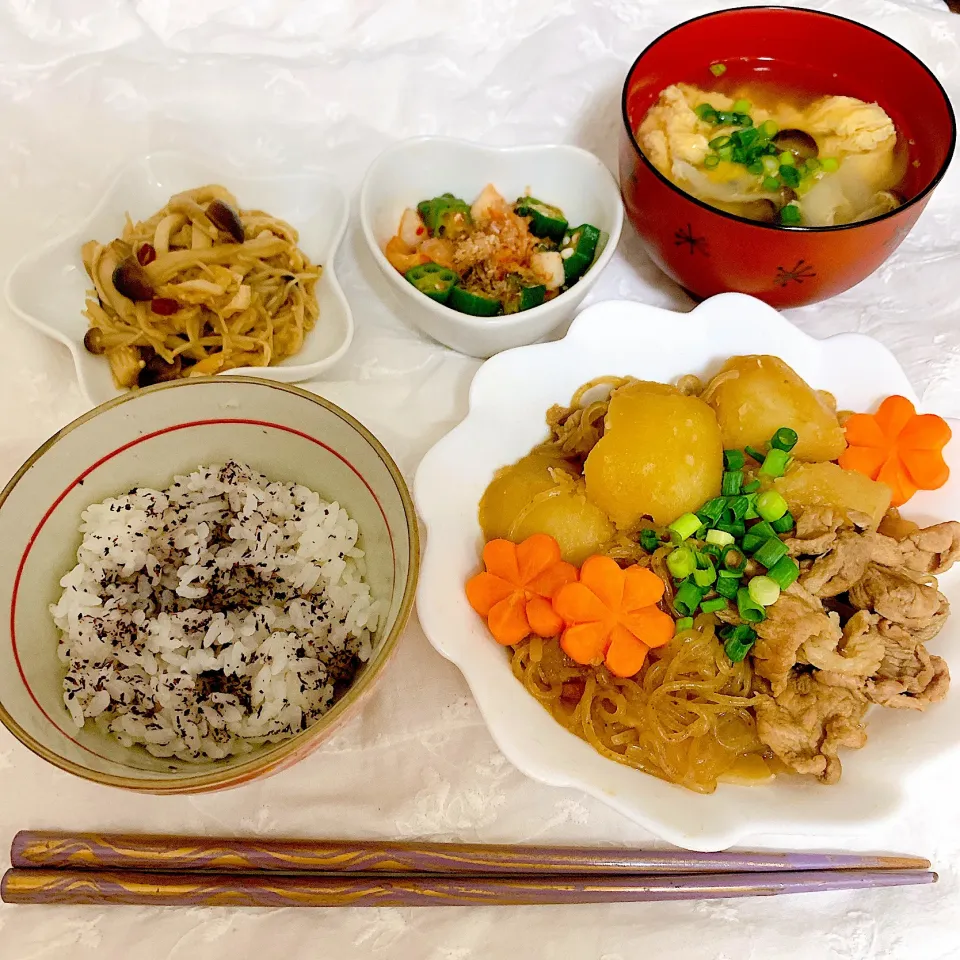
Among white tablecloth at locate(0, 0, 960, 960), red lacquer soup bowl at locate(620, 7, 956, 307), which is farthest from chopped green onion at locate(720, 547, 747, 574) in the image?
red lacquer soup bowl at locate(620, 7, 956, 307)

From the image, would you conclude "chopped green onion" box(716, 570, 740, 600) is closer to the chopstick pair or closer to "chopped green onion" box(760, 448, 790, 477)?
"chopped green onion" box(760, 448, 790, 477)

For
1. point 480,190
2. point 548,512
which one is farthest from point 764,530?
point 480,190

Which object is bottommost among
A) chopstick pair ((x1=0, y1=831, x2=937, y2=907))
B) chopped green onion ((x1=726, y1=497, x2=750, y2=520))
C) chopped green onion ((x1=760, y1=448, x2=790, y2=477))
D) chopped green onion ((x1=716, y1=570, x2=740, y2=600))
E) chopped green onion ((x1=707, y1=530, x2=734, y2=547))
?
chopstick pair ((x1=0, y1=831, x2=937, y2=907))

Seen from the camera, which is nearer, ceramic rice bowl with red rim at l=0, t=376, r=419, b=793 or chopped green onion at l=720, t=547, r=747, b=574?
ceramic rice bowl with red rim at l=0, t=376, r=419, b=793

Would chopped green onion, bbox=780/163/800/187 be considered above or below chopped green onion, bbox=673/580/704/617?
above

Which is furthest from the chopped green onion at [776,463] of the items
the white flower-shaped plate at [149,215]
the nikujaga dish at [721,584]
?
the white flower-shaped plate at [149,215]

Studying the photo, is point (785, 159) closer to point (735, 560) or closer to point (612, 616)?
point (735, 560)

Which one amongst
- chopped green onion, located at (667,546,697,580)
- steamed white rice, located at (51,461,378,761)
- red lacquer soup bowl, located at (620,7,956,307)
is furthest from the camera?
red lacquer soup bowl, located at (620,7,956,307)

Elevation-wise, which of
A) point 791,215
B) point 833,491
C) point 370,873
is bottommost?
point 370,873
